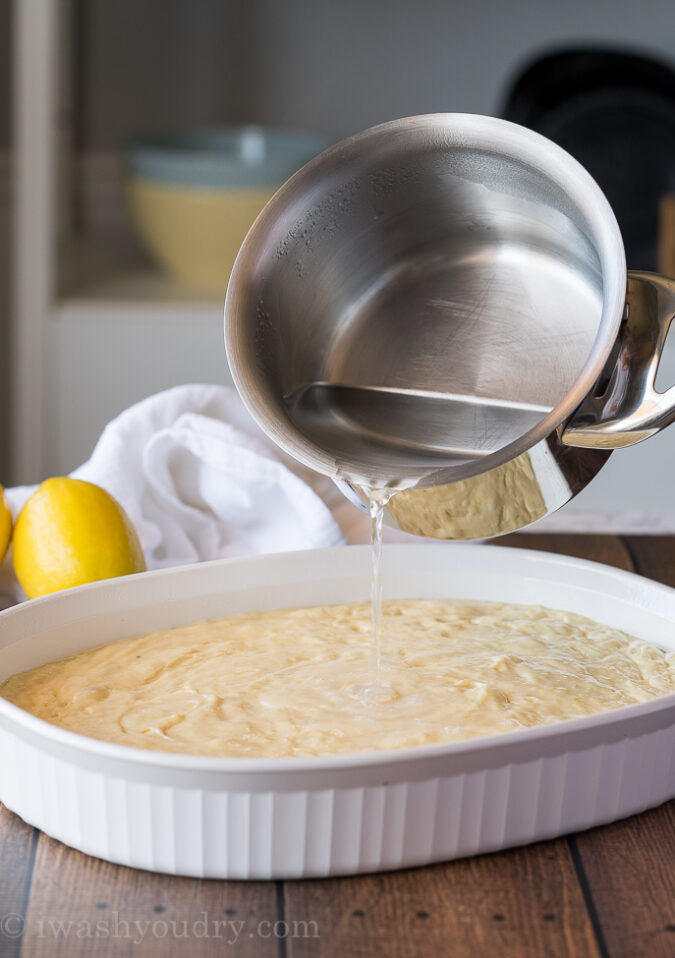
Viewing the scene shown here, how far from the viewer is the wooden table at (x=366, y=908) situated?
667 mm

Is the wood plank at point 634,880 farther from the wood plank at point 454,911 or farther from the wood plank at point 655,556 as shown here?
the wood plank at point 655,556

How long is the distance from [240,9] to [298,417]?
1.76 m

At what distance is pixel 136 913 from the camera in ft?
2.27

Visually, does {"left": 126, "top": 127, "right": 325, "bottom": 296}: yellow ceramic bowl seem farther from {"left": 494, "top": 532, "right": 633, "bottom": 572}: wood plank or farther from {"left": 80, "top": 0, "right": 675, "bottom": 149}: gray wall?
{"left": 494, "top": 532, "right": 633, "bottom": 572}: wood plank

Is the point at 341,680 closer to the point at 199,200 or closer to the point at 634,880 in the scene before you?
the point at 634,880

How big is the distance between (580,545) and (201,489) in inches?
15.3

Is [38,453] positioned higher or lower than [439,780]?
lower

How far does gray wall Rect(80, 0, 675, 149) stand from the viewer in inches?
97.1

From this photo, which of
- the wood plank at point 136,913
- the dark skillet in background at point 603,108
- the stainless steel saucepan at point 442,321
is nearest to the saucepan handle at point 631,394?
the stainless steel saucepan at point 442,321

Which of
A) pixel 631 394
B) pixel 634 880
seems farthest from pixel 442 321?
pixel 634 880

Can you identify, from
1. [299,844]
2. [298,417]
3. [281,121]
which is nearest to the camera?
[299,844]

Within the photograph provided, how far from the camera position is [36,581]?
104 centimetres

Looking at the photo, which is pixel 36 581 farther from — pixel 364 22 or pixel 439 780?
pixel 364 22

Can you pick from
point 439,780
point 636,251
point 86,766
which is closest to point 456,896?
point 439,780
